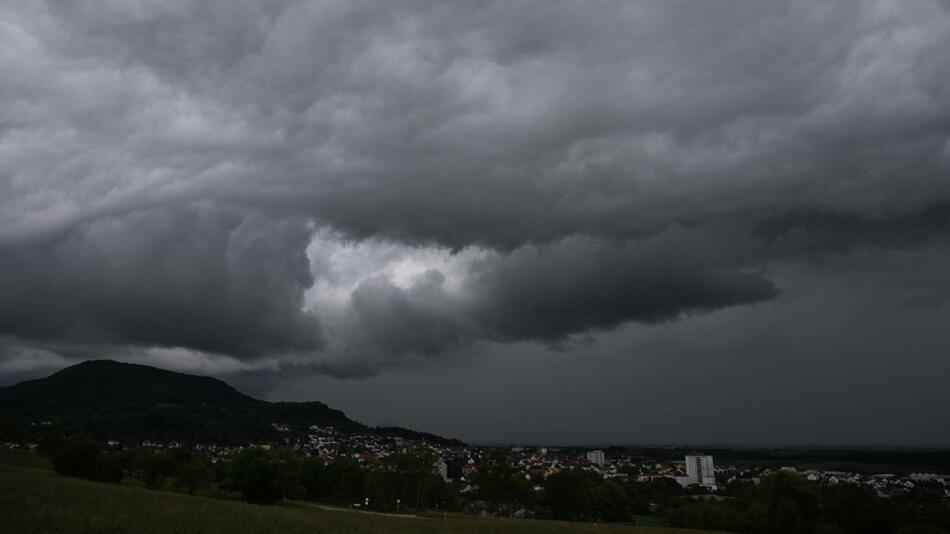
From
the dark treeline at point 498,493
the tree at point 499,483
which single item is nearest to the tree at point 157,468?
the dark treeline at point 498,493

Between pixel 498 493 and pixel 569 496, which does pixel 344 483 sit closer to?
pixel 498 493

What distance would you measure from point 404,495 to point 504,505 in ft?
59.3

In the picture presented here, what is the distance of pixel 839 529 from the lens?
240 feet

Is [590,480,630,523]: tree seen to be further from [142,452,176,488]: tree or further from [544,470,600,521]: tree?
[142,452,176,488]: tree

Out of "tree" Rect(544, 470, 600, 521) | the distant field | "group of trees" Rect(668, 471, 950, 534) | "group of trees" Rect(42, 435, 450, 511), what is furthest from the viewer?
"tree" Rect(544, 470, 600, 521)

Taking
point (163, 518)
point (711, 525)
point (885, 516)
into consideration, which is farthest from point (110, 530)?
point (885, 516)

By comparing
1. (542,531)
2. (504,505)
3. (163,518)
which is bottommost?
(504,505)

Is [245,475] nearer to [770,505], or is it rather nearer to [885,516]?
[770,505]

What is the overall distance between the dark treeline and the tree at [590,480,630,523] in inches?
5.2

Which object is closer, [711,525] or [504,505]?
→ [711,525]

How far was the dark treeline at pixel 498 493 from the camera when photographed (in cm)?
7269

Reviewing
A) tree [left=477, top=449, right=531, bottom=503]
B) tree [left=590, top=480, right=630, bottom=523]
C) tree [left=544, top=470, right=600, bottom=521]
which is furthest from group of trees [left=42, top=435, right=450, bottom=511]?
tree [left=590, top=480, right=630, bottom=523]

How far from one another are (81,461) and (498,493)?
50547 mm

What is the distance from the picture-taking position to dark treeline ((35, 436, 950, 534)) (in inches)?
2862
